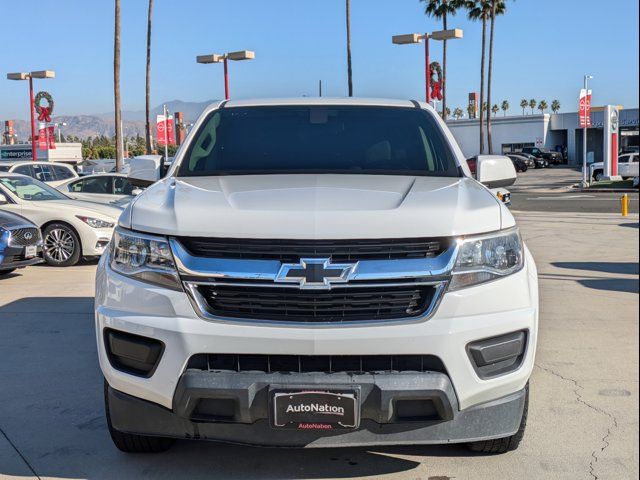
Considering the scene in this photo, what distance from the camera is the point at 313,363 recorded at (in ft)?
Answer: 10.7

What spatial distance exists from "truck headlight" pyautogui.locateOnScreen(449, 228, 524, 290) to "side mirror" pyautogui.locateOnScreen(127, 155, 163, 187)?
93.4 inches

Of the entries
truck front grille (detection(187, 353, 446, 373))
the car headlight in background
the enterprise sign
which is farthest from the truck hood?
the enterprise sign

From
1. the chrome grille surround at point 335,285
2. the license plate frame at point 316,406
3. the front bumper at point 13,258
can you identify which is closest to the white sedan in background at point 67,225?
the front bumper at point 13,258

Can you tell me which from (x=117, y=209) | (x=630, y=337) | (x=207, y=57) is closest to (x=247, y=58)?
(x=207, y=57)

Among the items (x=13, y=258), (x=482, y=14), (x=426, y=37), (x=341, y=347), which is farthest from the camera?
(x=482, y=14)

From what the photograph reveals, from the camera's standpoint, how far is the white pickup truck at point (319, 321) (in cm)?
322

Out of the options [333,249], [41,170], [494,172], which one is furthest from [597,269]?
[41,170]

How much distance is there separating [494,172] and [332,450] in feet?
6.27

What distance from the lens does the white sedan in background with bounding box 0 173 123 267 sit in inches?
468

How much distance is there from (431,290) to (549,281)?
6.76 meters

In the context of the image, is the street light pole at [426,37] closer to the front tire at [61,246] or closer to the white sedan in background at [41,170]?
the white sedan in background at [41,170]

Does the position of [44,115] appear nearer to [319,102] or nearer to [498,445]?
[319,102]

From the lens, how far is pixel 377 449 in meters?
4.20

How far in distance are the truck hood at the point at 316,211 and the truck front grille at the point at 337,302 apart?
22 centimetres
